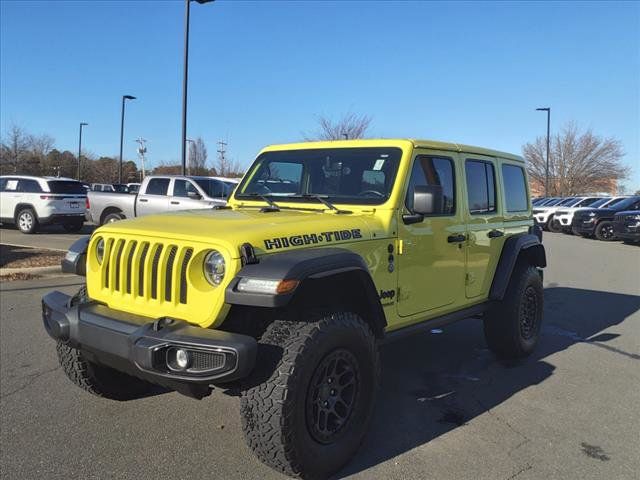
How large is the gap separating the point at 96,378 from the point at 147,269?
1.17 metres

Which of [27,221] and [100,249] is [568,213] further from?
[100,249]

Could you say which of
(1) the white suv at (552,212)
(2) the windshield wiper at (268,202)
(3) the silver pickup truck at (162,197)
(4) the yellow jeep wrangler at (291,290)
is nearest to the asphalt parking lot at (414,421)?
(4) the yellow jeep wrangler at (291,290)

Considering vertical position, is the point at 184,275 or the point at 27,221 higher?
the point at 184,275

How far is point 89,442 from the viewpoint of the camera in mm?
3457

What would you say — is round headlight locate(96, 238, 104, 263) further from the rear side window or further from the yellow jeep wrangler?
the rear side window

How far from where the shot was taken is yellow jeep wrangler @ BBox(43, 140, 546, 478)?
2799 millimetres

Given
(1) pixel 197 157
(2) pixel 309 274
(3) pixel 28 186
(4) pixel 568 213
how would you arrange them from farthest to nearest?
(1) pixel 197 157 < (4) pixel 568 213 < (3) pixel 28 186 < (2) pixel 309 274

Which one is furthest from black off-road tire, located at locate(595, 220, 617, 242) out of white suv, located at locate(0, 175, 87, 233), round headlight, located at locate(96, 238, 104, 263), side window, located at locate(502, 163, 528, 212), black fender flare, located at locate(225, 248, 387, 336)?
round headlight, located at locate(96, 238, 104, 263)

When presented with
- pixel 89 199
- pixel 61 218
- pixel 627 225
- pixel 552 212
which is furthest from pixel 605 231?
pixel 61 218

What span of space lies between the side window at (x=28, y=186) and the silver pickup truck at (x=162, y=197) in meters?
1.99

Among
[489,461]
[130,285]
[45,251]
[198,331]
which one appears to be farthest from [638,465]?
[45,251]

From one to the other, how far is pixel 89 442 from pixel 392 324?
2.10 m

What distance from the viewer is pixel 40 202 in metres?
15.8

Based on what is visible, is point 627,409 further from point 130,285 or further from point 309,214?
point 130,285
